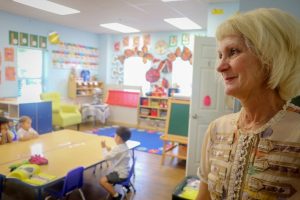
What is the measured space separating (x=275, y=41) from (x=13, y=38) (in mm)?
5696

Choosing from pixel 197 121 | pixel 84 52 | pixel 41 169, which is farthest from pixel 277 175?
pixel 84 52

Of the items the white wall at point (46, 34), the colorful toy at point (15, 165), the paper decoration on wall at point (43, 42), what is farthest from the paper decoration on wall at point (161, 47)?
the colorful toy at point (15, 165)

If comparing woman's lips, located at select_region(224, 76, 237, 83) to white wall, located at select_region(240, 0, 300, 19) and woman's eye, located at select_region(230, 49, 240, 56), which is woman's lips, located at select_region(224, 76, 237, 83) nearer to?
woman's eye, located at select_region(230, 49, 240, 56)

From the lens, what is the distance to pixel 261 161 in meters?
0.60

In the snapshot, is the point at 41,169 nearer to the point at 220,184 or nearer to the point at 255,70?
the point at 220,184

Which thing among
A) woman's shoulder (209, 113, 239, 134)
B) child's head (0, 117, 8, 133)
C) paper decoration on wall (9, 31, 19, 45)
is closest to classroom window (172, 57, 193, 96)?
paper decoration on wall (9, 31, 19, 45)

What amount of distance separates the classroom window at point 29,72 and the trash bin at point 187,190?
182 inches

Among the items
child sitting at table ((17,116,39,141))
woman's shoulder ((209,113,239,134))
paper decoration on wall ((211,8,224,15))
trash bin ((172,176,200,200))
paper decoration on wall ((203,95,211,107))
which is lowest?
trash bin ((172,176,200,200))

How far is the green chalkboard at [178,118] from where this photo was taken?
13.2 ft

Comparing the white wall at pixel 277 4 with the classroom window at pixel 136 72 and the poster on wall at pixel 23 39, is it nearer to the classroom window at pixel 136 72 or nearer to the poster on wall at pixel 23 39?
the classroom window at pixel 136 72

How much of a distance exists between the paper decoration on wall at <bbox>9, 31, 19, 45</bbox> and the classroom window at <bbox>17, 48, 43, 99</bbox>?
195 millimetres

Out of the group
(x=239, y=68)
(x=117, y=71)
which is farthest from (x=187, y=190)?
(x=117, y=71)

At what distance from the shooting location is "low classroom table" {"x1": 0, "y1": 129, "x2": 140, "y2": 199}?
88.2 inches

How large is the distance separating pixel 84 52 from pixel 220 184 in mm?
6761
